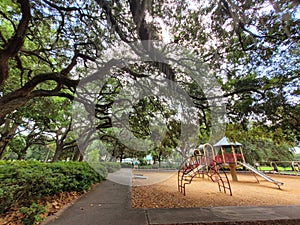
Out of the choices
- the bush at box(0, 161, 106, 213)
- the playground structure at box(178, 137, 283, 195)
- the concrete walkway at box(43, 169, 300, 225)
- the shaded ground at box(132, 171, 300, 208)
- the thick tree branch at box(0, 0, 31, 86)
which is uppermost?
the thick tree branch at box(0, 0, 31, 86)

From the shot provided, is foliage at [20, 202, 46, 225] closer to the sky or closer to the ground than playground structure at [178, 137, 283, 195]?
closer to the ground

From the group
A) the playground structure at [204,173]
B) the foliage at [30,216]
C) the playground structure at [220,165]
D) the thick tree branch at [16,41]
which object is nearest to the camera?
the foliage at [30,216]

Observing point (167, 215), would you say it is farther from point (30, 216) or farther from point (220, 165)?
point (220, 165)

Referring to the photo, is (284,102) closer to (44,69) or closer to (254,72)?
(254,72)

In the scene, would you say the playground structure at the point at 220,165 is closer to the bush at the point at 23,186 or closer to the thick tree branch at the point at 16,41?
the bush at the point at 23,186

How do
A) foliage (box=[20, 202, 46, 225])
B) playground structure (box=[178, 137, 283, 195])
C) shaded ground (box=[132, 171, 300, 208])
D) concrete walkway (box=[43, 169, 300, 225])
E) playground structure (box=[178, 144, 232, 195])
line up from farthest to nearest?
playground structure (box=[178, 137, 283, 195]) → playground structure (box=[178, 144, 232, 195]) → shaded ground (box=[132, 171, 300, 208]) → concrete walkway (box=[43, 169, 300, 225]) → foliage (box=[20, 202, 46, 225])

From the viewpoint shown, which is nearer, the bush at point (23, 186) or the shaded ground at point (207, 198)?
the bush at point (23, 186)

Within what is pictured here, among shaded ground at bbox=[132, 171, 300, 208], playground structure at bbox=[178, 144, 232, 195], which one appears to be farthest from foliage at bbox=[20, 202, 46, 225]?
playground structure at bbox=[178, 144, 232, 195]

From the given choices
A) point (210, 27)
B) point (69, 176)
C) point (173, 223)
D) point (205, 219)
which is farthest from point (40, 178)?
point (210, 27)

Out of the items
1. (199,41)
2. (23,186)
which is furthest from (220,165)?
(23,186)

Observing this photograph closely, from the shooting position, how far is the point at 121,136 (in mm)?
12422

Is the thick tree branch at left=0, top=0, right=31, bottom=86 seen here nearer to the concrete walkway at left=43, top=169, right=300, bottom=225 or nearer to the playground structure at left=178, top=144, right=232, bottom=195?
the concrete walkway at left=43, top=169, right=300, bottom=225

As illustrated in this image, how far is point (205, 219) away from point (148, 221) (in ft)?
2.98

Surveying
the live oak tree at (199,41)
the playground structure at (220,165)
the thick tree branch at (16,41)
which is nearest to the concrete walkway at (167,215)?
the live oak tree at (199,41)
